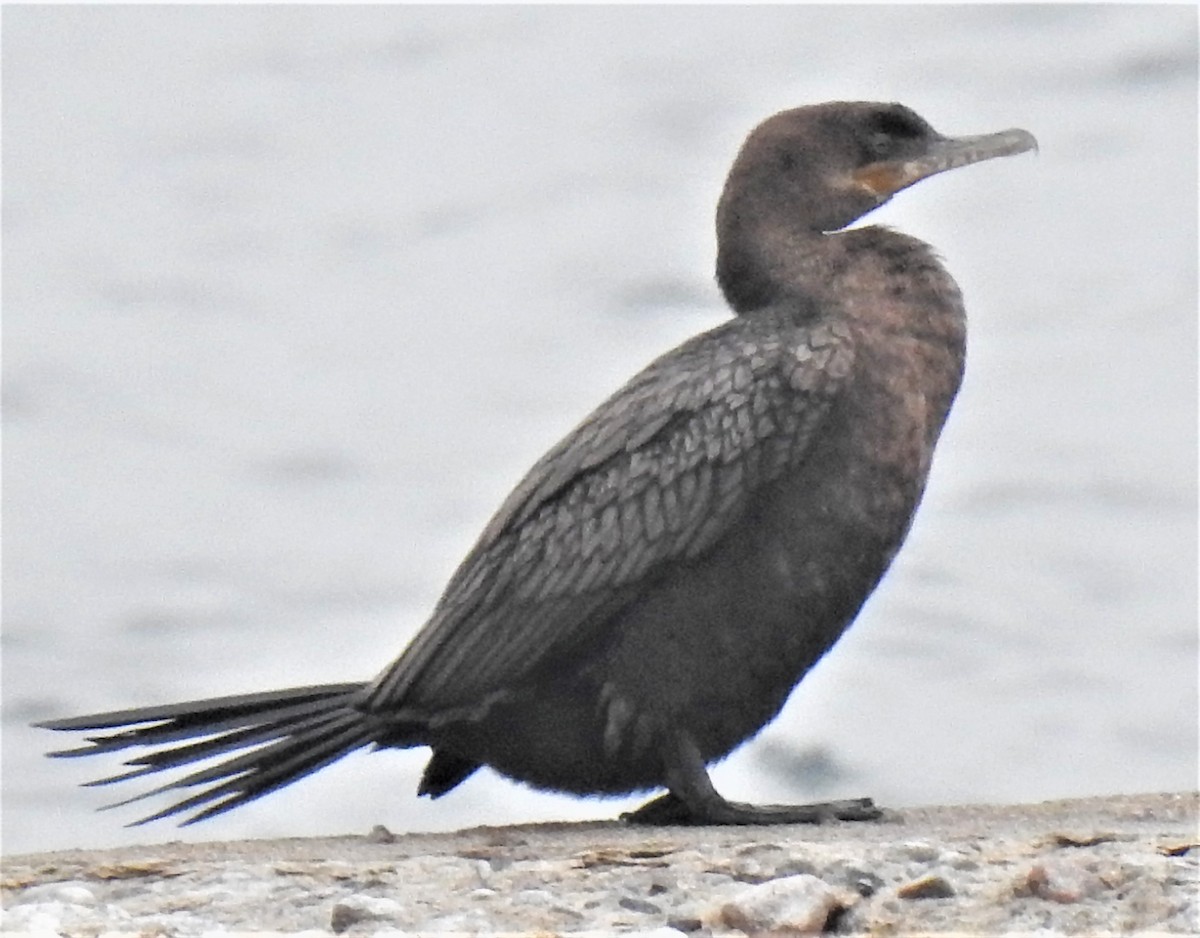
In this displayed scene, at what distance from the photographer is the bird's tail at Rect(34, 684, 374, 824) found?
6320 mm

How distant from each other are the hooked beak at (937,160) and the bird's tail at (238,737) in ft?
5.50

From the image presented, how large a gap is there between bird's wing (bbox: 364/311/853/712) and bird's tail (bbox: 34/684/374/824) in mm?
115

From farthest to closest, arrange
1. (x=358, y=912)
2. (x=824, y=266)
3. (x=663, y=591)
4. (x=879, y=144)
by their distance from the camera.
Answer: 1. (x=879, y=144)
2. (x=824, y=266)
3. (x=663, y=591)
4. (x=358, y=912)

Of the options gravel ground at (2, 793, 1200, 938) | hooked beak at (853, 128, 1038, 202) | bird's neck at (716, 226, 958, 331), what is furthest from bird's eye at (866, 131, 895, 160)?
gravel ground at (2, 793, 1200, 938)

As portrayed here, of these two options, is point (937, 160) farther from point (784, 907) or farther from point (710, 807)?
point (784, 907)

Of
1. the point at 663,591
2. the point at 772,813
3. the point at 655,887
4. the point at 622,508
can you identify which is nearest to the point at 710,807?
the point at 772,813

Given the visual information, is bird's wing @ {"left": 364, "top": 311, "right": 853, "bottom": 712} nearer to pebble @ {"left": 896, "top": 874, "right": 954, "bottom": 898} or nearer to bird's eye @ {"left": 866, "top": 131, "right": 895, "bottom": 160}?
bird's eye @ {"left": 866, "top": 131, "right": 895, "bottom": 160}

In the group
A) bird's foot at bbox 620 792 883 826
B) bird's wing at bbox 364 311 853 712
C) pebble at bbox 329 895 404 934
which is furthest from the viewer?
bird's wing at bbox 364 311 853 712

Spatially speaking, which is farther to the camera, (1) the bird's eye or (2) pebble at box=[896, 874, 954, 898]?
(1) the bird's eye

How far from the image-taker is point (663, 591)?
6254 millimetres

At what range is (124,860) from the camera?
5691 mm

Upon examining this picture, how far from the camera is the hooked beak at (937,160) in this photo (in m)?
6.87

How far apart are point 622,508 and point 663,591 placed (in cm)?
19

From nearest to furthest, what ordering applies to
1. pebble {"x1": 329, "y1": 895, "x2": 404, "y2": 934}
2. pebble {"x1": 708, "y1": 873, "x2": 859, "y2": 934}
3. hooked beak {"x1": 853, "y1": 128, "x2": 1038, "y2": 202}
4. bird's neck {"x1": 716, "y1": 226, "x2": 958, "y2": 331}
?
pebble {"x1": 708, "y1": 873, "x2": 859, "y2": 934} → pebble {"x1": 329, "y1": 895, "x2": 404, "y2": 934} → bird's neck {"x1": 716, "y1": 226, "x2": 958, "y2": 331} → hooked beak {"x1": 853, "y1": 128, "x2": 1038, "y2": 202}
